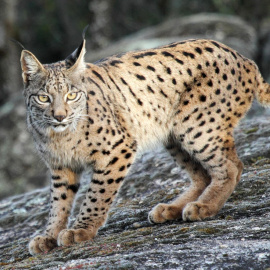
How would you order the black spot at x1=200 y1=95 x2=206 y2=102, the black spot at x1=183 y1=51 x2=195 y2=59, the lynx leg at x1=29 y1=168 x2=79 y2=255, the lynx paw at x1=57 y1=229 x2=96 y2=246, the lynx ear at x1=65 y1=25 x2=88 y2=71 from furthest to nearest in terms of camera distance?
the black spot at x1=183 y1=51 x2=195 y2=59, the black spot at x1=200 y1=95 x2=206 y2=102, the lynx leg at x1=29 y1=168 x2=79 y2=255, the lynx ear at x1=65 y1=25 x2=88 y2=71, the lynx paw at x1=57 y1=229 x2=96 y2=246

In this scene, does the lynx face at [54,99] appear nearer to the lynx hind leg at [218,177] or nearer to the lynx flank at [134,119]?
the lynx flank at [134,119]

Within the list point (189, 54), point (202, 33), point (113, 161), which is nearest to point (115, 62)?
point (189, 54)

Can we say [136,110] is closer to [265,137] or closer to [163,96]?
[163,96]

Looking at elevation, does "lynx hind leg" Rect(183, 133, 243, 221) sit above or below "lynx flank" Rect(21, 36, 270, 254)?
below

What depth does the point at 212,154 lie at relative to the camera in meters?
6.94

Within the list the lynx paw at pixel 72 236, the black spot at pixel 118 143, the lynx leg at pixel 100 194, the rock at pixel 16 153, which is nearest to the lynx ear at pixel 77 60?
the black spot at pixel 118 143

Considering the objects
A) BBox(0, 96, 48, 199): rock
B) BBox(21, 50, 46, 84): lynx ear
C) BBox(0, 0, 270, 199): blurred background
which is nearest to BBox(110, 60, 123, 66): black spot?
BBox(21, 50, 46, 84): lynx ear

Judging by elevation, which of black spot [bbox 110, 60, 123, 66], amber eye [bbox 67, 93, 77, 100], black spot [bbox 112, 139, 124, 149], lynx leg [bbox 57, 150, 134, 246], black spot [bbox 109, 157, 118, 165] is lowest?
lynx leg [bbox 57, 150, 134, 246]

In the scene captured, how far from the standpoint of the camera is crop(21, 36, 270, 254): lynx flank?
6316 mm

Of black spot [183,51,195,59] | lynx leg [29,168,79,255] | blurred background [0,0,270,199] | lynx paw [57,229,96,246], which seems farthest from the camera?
blurred background [0,0,270,199]

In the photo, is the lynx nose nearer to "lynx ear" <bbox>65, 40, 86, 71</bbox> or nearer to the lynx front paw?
"lynx ear" <bbox>65, 40, 86, 71</bbox>

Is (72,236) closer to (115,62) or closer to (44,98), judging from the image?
(44,98)

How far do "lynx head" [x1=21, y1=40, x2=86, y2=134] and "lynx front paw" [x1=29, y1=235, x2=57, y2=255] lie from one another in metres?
1.12

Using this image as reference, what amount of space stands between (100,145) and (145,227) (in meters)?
0.99
